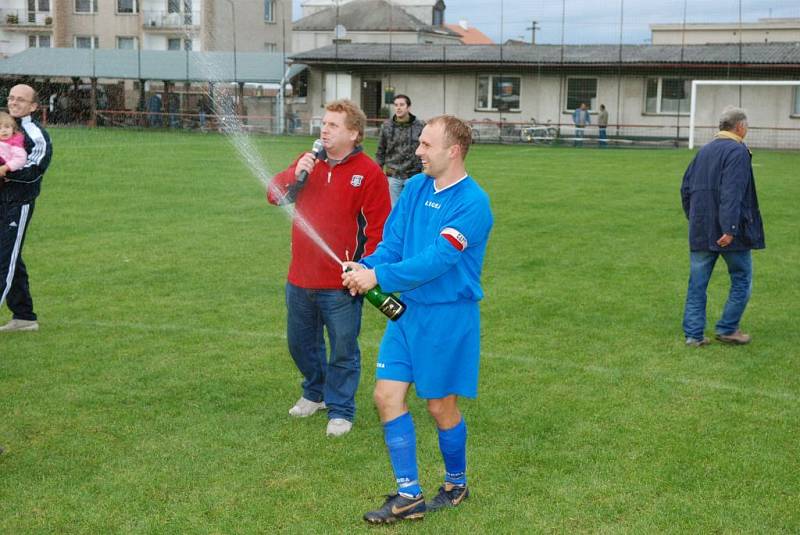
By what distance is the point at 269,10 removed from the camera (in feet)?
217

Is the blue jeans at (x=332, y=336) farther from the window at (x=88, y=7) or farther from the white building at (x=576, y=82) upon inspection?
the window at (x=88, y=7)

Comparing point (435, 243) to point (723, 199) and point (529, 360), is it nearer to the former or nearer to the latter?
point (529, 360)

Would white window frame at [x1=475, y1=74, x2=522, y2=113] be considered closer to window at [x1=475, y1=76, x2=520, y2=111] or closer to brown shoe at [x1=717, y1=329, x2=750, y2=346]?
window at [x1=475, y1=76, x2=520, y2=111]

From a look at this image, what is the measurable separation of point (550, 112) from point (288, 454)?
44.1 meters

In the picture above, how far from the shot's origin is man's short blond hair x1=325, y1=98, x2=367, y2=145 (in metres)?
6.11

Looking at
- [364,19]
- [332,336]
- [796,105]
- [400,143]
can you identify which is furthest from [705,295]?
[364,19]

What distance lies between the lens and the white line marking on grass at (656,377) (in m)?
7.35

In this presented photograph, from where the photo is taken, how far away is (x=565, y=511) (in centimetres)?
520

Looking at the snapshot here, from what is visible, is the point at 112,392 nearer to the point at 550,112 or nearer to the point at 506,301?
the point at 506,301

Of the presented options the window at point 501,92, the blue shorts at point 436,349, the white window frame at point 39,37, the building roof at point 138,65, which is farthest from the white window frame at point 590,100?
the blue shorts at point 436,349

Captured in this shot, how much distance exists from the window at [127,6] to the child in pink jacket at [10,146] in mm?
59070

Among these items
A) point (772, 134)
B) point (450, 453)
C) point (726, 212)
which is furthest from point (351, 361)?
point (772, 134)

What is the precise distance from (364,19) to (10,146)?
72416mm

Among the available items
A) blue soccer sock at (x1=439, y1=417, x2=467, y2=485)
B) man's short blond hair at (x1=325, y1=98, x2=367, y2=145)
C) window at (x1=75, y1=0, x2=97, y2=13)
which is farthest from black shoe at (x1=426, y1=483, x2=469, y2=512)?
window at (x1=75, y1=0, x2=97, y2=13)
